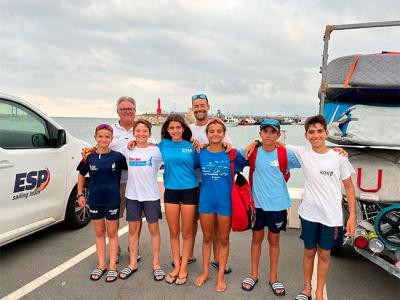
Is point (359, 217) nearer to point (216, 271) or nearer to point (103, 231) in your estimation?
point (216, 271)

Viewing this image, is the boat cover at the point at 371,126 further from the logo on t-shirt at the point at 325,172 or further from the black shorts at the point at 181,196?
the black shorts at the point at 181,196

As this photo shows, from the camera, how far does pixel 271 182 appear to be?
9.61 feet

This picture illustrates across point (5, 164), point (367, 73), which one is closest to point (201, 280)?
point (5, 164)

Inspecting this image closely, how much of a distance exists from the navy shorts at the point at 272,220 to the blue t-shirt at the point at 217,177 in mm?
331

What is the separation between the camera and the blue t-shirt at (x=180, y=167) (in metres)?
3.11

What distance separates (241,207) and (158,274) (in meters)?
1.18

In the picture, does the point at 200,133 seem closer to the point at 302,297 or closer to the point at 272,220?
the point at 272,220

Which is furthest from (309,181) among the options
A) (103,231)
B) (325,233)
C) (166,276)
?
(103,231)

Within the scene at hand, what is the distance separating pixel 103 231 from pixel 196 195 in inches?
43.8

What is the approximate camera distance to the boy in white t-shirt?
→ 2689 millimetres

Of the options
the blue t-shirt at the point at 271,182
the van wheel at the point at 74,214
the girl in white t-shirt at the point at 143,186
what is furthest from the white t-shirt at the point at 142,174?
the van wheel at the point at 74,214

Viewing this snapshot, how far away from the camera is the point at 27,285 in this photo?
3096 mm

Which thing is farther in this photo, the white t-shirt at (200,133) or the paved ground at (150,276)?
the white t-shirt at (200,133)

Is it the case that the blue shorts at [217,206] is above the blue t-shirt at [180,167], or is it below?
below
